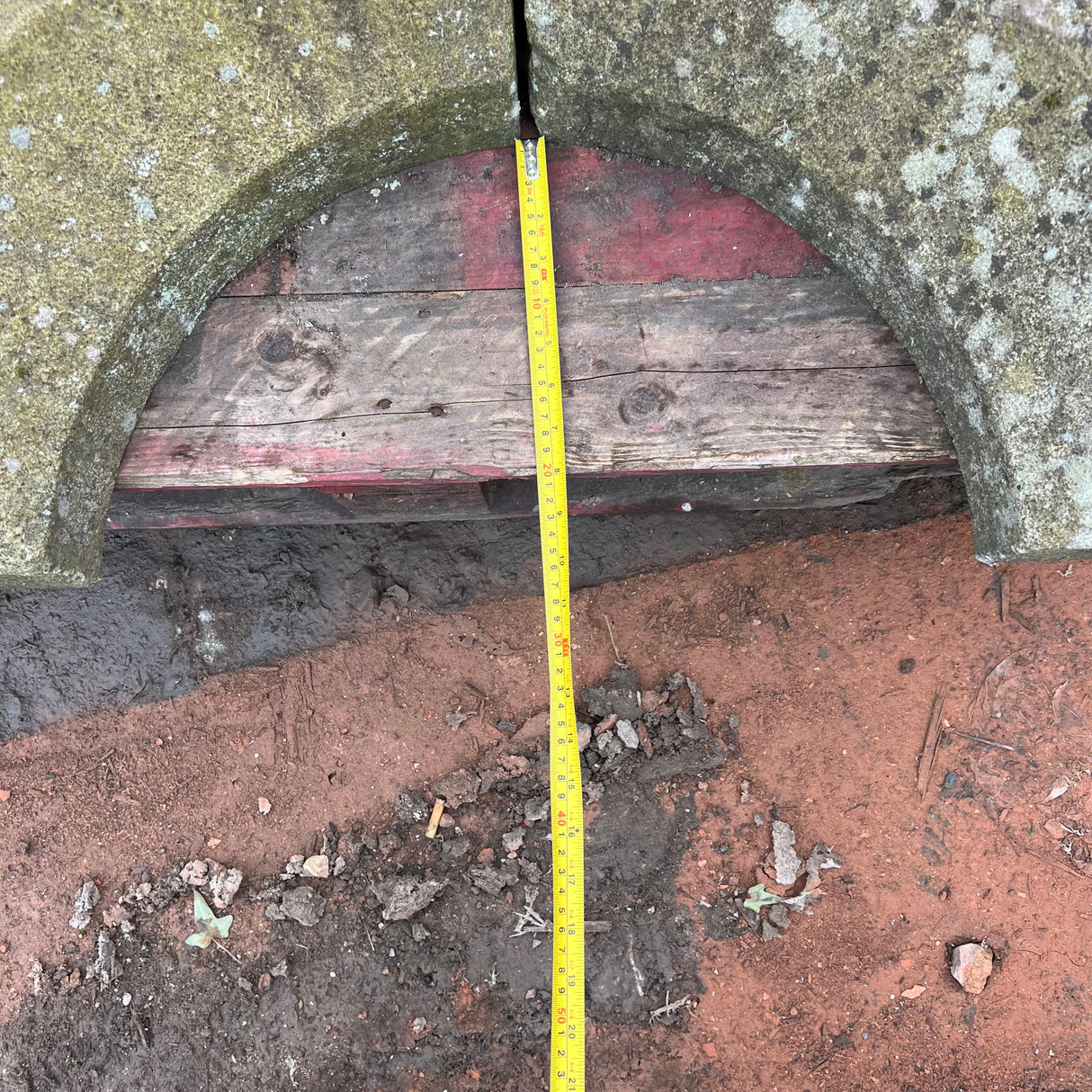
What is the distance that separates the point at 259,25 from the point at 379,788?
2.69m

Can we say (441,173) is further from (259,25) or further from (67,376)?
(67,376)

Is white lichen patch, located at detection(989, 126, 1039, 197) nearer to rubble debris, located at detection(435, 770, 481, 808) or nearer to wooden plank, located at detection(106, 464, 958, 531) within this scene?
wooden plank, located at detection(106, 464, 958, 531)

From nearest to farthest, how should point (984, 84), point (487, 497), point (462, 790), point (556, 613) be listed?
1. point (984, 84)
2. point (556, 613)
3. point (487, 497)
4. point (462, 790)

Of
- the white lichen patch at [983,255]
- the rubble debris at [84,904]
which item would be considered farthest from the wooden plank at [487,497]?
the rubble debris at [84,904]

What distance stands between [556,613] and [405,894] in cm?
146

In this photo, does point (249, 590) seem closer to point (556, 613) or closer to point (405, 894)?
point (405, 894)

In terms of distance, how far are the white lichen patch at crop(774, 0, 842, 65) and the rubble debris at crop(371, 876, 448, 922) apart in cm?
306

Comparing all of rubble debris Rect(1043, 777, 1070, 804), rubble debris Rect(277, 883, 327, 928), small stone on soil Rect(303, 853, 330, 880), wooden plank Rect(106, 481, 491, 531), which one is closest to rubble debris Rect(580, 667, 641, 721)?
wooden plank Rect(106, 481, 491, 531)

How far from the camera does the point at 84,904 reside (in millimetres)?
3107

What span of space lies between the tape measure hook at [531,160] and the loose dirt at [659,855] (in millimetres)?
1755

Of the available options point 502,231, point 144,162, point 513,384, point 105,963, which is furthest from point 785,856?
point 144,162

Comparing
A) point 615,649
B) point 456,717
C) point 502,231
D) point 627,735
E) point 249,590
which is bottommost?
point 627,735

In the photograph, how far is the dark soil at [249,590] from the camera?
321 centimetres

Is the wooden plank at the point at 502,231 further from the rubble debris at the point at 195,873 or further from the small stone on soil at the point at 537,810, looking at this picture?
the rubble debris at the point at 195,873
